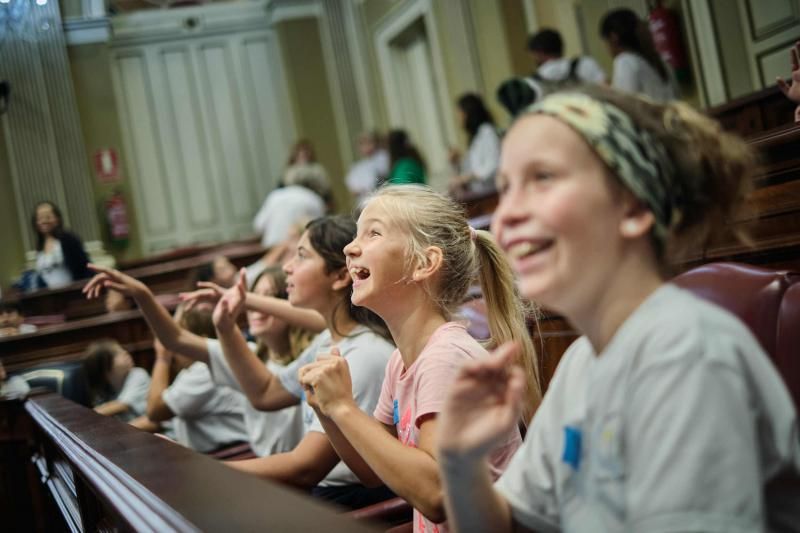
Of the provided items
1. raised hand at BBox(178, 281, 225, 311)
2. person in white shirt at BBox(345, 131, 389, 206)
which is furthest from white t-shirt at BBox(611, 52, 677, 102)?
person in white shirt at BBox(345, 131, 389, 206)

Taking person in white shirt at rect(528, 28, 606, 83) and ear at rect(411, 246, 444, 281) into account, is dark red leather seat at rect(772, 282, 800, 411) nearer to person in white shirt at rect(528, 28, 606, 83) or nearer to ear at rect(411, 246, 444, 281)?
ear at rect(411, 246, 444, 281)

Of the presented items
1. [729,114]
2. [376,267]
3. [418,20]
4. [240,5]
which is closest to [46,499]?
[376,267]

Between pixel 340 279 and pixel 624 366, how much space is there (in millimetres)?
1452

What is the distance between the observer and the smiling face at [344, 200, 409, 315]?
1623mm

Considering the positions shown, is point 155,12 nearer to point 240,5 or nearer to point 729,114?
point 240,5

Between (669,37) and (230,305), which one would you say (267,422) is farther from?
(669,37)

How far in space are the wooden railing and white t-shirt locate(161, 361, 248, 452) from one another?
69cm

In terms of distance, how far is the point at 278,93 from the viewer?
10.0 meters

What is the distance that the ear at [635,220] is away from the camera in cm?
82

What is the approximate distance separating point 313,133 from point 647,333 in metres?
9.24

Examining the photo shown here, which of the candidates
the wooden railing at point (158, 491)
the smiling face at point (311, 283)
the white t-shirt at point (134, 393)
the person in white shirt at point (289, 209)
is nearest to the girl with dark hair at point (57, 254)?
the person in white shirt at point (289, 209)

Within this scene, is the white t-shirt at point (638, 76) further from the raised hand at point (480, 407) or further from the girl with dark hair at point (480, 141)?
the raised hand at point (480, 407)

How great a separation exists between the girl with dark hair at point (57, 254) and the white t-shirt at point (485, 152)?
3083 millimetres

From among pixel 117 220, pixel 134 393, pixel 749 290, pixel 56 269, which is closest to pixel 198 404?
pixel 134 393
